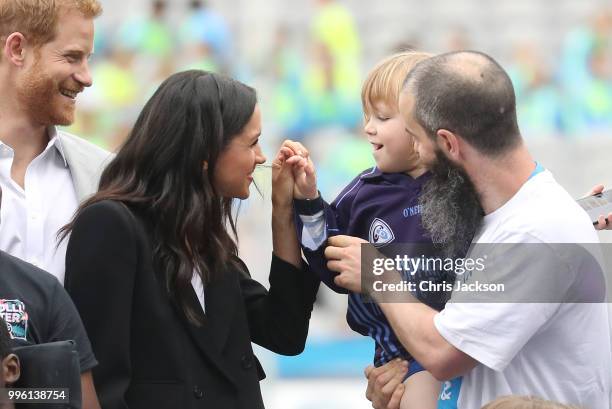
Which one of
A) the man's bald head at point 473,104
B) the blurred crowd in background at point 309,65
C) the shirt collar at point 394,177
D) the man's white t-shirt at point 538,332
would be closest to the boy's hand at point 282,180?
the shirt collar at point 394,177

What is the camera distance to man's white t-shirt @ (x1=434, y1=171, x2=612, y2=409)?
2.88m

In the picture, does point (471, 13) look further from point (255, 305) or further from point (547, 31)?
point (255, 305)

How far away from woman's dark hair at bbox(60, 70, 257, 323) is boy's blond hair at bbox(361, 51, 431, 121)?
0.47 m

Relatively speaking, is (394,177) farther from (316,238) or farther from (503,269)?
(503,269)

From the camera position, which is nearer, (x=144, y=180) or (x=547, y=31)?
(x=144, y=180)

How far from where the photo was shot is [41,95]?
356 centimetres

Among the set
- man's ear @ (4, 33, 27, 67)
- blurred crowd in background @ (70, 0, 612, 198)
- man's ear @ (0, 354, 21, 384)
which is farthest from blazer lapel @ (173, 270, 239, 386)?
blurred crowd in background @ (70, 0, 612, 198)

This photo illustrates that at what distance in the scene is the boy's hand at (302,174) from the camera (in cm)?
335

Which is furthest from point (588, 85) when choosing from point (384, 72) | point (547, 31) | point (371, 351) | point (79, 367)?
point (79, 367)

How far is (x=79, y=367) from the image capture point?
2738 millimetres

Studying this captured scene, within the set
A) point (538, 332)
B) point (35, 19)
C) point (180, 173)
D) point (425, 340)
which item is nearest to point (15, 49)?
point (35, 19)

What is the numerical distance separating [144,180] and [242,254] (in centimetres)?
478

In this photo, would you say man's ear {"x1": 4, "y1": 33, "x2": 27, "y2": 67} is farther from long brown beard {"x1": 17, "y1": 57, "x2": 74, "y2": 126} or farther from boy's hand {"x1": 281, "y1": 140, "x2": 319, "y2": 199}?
boy's hand {"x1": 281, "y1": 140, "x2": 319, "y2": 199}

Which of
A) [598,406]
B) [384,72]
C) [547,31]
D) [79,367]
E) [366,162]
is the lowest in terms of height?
[598,406]
